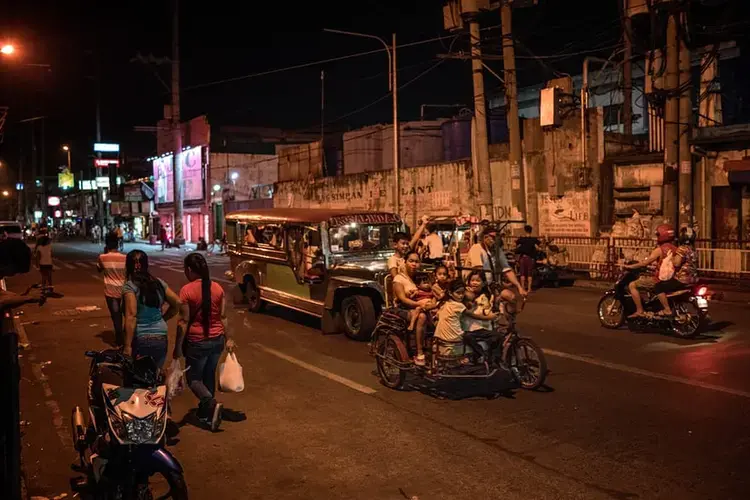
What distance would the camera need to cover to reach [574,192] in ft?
75.4

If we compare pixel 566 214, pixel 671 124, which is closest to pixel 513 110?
pixel 566 214

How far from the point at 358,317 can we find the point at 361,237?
5.75ft

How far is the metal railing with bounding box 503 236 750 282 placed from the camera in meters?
17.3

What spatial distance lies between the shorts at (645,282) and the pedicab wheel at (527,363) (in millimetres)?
4580

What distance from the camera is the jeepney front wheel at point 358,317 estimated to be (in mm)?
11180

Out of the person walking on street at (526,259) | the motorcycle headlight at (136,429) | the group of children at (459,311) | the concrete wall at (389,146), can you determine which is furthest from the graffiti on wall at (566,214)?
the motorcycle headlight at (136,429)

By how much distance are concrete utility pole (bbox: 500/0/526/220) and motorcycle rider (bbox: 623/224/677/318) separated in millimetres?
8858

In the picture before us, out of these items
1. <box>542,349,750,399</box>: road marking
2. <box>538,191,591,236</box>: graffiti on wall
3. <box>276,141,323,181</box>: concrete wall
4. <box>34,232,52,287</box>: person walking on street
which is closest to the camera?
<box>542,349,750,399</box>: road marking

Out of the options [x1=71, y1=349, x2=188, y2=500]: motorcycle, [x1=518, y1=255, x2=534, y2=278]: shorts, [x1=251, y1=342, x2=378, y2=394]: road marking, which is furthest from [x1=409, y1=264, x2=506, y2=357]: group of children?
[x1=518, y1=255, x2=534, y2=278]: shorts

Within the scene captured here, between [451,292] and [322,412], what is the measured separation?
1.94 m

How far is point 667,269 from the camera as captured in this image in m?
11.1

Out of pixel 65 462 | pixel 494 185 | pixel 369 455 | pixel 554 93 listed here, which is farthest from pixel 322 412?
pixel 494 185

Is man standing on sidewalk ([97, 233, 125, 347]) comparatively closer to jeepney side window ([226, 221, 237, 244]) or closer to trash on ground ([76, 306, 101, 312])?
jeepney side window ([226, 221, 237, 244])

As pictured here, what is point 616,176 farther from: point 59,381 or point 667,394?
point 59,381
